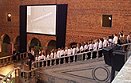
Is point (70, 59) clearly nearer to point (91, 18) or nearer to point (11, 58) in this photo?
point (91, 18)

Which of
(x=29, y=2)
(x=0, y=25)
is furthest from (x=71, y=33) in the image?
(x=0, y=25)

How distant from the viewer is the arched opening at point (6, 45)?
2010 cm

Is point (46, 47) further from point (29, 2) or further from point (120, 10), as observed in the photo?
point (120, 10)

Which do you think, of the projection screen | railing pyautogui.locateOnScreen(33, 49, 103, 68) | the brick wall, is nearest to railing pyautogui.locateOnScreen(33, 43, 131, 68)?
railing pyautogui.locateOnScreen(33, 49, 103, 68)

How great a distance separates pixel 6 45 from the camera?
20438 millimetres

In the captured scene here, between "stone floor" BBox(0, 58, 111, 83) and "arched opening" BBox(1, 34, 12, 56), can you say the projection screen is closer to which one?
"arched opening" BBox(1, 34, 12, 56)

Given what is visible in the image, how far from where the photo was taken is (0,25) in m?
20.8

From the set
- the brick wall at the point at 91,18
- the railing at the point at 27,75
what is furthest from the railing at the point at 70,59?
the brick wall at the point at 91,18

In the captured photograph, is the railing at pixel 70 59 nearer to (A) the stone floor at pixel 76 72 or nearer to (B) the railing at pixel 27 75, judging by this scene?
(A) the stone floor at pixel 76 72

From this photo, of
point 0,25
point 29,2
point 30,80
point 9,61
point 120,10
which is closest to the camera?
point 30,80

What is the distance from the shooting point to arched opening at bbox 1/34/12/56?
2010 centimetres

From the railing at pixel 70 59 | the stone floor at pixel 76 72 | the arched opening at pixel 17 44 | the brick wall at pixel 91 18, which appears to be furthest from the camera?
the arched opening at pixel 17 44

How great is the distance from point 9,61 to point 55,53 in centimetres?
550

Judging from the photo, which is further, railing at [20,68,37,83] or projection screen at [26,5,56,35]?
projection screen at [26,5,56,35]
